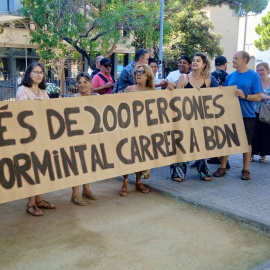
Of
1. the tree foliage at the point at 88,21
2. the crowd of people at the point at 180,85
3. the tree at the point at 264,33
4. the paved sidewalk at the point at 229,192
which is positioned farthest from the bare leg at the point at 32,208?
the tree at the point at 264,33

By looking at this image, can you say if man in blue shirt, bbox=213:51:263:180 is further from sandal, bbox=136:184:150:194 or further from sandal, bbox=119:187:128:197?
sandal, bbox=119:187:128:197

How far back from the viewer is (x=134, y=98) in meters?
4.82

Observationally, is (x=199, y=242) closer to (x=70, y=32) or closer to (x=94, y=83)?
(x=94, y=83)

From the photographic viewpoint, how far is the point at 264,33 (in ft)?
117

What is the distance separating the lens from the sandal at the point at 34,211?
4.49 m

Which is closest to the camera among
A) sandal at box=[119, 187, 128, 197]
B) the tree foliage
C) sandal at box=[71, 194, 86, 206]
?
sandal at box=[71, 194, 86, 206]

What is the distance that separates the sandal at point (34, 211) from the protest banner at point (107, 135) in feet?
1.89

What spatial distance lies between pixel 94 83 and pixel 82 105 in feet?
6.15

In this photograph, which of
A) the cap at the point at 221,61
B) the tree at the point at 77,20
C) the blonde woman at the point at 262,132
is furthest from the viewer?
the tree at the point at 77,20

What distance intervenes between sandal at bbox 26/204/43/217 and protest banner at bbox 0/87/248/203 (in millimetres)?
577

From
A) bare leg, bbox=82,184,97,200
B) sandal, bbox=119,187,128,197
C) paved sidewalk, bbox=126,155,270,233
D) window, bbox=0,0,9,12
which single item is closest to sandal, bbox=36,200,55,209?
bare leg, bbox=82,184,97,200

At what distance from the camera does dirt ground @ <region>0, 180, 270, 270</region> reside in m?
3.49

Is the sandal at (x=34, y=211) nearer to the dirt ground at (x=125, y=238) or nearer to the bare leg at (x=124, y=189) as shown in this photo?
the dirt ground at (x=125, y=238)

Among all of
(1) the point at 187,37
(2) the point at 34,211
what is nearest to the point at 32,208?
(2) the point at 34,211
